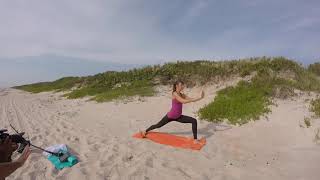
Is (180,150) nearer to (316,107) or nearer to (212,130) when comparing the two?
(212,130)

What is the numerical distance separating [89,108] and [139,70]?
9.44 meters

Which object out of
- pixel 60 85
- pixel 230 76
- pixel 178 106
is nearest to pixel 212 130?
pixel 178 106

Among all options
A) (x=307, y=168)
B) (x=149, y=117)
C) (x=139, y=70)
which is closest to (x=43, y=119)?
(x=149, y=117)

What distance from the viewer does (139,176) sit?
7.70 meters

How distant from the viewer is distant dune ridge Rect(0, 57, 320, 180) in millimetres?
8125

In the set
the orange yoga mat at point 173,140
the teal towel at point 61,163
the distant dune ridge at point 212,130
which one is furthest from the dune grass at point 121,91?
the teal towel at point 61,163

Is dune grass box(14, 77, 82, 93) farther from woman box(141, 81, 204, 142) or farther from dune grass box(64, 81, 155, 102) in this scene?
woman box(141, 81, 204, 142)

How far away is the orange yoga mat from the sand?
28cm

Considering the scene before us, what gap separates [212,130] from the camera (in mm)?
12828

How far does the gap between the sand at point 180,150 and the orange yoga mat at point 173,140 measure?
10.9 inches

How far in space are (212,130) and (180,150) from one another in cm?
312

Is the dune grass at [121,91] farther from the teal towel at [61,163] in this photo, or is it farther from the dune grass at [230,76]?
the teal towel at [61,163]

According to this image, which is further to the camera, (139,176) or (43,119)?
(43,119)

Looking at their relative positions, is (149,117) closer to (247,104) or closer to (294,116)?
(247,104)
